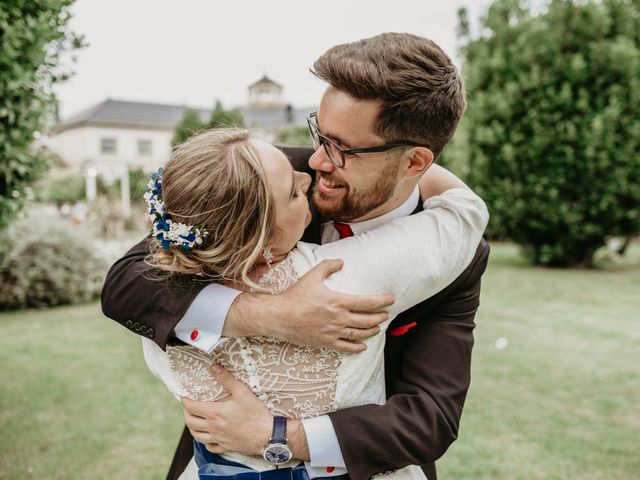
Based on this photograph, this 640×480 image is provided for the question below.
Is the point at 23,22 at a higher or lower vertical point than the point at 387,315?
higher

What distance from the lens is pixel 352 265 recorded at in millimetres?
1604

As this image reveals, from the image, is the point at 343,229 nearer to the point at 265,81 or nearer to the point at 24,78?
the point at 24,78

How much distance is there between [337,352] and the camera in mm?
1612

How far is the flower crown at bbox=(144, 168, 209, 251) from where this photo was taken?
163 centimetres

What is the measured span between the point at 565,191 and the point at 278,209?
1356cm

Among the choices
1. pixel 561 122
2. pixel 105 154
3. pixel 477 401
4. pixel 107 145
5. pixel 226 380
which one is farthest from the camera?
pixel 107 145

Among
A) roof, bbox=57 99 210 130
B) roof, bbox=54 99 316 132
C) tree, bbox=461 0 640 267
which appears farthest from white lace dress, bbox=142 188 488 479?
roof, bbox=57 99 210 130

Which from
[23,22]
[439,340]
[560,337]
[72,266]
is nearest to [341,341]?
[439,340]

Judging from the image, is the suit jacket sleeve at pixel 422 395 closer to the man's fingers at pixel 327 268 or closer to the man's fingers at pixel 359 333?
the man's fingers at pixel 359 333

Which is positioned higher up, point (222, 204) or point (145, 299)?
point (222, 204)

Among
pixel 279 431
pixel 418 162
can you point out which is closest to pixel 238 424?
pixel 279 431

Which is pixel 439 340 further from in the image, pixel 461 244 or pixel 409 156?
pixel 409 156

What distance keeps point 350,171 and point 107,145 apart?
47.4m

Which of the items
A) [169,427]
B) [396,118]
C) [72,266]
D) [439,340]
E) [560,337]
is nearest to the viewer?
[439,340]
